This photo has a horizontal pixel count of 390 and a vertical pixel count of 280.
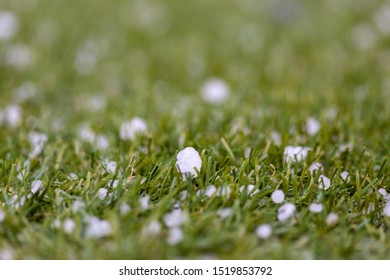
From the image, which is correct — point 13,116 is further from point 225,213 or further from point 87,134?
point 225,213

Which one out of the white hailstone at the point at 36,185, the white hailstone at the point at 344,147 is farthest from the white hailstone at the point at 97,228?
the white hailstone at the point at 344,147

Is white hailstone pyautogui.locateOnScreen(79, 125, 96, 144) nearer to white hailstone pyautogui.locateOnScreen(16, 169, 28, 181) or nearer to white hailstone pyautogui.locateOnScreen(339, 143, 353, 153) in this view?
white hailstone pyautogui.locateOnScreen(16, 169, 28, 181)

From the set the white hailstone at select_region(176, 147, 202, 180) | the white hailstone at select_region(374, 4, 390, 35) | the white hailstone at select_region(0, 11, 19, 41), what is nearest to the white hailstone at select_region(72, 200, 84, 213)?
the white hailstone at select_region(176, 147, 202, 180)

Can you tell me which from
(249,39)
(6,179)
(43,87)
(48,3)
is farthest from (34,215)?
(48,3)

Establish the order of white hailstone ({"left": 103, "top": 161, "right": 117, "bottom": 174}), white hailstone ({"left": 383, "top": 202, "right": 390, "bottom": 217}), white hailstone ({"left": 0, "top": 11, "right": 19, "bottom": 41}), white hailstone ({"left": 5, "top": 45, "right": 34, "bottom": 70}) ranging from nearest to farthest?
white hailstone ({"left": 383, "top": 202, "right": 390, "bottom": 217}), white hailstone ({"left": 103, "top": 161, "right": 117, "bottom": 174}), white hailstone ({"left": 5, "top": 45, "right": 34, "bottom": 70}), white hailstone ({"left": 0, "top": 11, "right": 19, "bottom": 41})

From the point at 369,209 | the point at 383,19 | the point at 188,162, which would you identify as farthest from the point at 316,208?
the point at 383,19

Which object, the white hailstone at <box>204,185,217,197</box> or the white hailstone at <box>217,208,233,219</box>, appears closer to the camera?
the white hailstone at <box>217,208,233,219</box>
